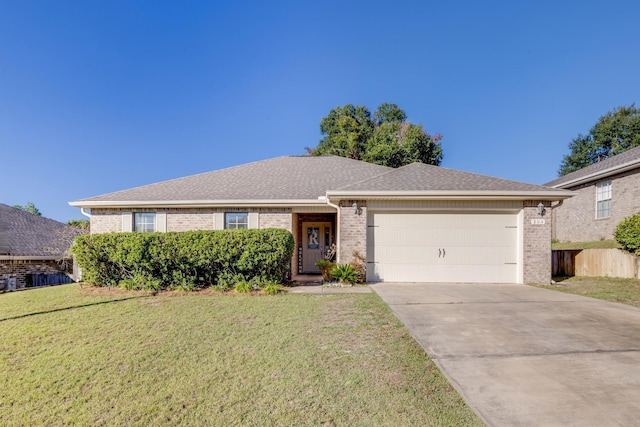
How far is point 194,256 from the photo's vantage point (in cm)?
820

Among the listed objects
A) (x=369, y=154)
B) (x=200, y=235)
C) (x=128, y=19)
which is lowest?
(x=200, y=235)

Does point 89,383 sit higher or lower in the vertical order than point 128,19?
lower

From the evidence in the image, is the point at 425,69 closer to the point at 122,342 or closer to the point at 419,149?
the point at 419,149

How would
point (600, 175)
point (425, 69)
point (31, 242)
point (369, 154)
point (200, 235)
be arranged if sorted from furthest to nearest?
point (369, 154) < point (425, 69) < point (31, 242) < point (600, 175) < point (200, 235)

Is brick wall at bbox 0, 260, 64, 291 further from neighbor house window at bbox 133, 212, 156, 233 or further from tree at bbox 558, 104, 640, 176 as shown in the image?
tree at bbox 558, 104, 640, 176

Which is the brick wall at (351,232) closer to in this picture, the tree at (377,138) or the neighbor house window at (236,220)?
the neighbor house window at (236,220)

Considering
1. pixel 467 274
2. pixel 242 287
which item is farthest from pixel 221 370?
pixel 467 274

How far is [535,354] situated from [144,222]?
11892 mm

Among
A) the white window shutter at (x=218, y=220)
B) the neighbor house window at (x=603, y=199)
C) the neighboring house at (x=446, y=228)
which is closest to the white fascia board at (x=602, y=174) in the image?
the neighbor house window at (x=603, y=199)

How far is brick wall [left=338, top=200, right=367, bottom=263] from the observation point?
29.4 ft

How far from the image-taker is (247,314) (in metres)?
5.79

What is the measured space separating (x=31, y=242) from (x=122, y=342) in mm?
19173

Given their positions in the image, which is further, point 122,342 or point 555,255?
point 555,255

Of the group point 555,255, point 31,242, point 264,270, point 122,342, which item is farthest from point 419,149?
point 31,242
